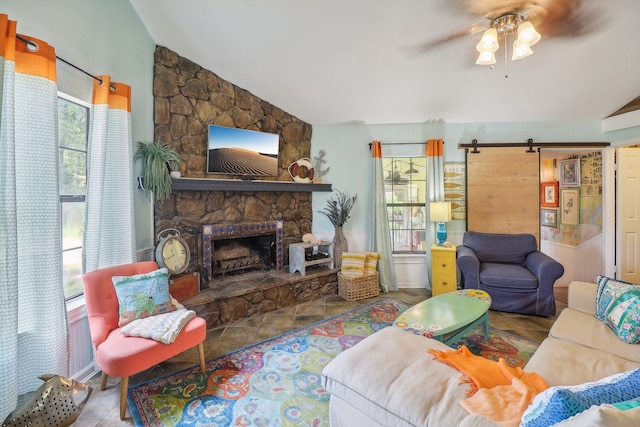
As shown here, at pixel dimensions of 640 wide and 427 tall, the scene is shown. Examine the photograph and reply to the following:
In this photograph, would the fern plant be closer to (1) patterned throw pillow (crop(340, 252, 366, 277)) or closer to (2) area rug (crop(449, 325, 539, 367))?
(1) patterned throw pillow (crop(340, 252, 366, 277))

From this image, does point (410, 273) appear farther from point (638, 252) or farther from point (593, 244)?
point (638, 252)

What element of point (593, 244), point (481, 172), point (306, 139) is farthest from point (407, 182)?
point (593, 244)

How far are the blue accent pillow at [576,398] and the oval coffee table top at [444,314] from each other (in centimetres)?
101

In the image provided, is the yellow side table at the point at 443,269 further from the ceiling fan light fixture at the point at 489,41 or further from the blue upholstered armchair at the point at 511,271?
the ceiling fan light fixture at the point at 489,41

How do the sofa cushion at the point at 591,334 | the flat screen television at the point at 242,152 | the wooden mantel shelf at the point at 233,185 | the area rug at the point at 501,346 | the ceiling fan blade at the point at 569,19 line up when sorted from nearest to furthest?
the sofa cushion at the point at 591,334 < the ceiling fan blade at the point at 569,19 < the area rug at the point at 501,346 < the wooden mantel shelf at the point at 233,185 < the flat screen television at the point at 242,152

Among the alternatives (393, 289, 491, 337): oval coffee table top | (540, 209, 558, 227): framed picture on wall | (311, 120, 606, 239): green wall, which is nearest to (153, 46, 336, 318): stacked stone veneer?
(311, 120, 606, 239): green wall

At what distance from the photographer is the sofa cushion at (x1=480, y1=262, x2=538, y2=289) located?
10.2ft

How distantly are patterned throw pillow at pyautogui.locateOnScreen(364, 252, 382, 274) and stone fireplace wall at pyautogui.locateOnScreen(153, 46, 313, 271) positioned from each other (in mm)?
1085

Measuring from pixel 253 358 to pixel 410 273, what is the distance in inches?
104

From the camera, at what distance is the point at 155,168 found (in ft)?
8.70

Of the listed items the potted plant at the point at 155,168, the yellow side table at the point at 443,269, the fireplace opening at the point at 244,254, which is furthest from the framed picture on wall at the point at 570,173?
the potted plant at the point at 155,168

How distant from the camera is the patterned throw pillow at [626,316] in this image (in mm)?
1722

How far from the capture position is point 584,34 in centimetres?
257

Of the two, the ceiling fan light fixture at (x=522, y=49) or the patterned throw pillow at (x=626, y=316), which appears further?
the ceiling fan light fixture at (x=522, y=49)
